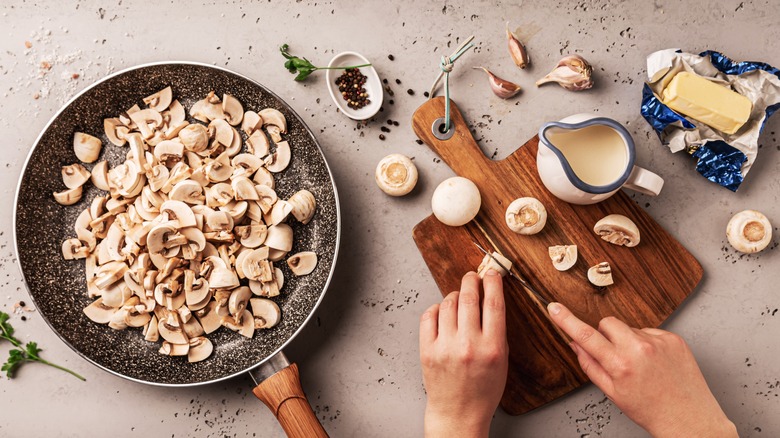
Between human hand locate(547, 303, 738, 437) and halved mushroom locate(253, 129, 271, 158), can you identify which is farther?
halved mushroom locate(253, 129, 271, 158)

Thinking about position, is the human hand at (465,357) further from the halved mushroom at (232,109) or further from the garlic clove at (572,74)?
the halved mushroom at (232,109)

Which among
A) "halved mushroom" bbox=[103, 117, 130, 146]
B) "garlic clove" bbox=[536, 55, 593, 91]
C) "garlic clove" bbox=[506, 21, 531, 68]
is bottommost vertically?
"garlic clove" bbox=[536, 55, 593, 91]

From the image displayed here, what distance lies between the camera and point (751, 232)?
1401 mm

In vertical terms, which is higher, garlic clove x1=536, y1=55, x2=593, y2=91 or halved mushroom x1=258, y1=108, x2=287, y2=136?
halved mushroom x1=258, y1=108, x2=287, y2=136

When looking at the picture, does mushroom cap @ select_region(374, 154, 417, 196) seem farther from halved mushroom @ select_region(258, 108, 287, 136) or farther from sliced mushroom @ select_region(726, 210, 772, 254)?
sliced mushroom @ select_region(726, 210, 772, 254)

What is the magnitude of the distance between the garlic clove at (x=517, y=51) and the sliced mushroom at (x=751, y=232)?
2.24 feet

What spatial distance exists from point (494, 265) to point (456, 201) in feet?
0.60

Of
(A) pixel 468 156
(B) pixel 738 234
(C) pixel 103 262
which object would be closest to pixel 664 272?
(B) pixel 738 234

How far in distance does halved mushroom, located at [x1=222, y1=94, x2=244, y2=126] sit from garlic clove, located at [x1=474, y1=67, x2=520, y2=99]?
2.14 feet

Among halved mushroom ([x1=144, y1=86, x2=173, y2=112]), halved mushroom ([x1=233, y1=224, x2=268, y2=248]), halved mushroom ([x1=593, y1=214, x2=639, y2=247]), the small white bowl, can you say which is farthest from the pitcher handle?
halved mushroom ([x1=144, y1=86, x2=173, y2=112])

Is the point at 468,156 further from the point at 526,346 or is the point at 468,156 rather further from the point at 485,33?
the point at 526,346

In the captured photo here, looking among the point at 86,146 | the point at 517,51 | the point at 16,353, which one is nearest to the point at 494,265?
the point at 517,51

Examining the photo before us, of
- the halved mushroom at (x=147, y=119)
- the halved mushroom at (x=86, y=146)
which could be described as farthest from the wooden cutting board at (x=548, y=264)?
the halved mushroom at (x=86, y=146)

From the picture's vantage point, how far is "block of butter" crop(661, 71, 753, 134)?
4.43 feet
